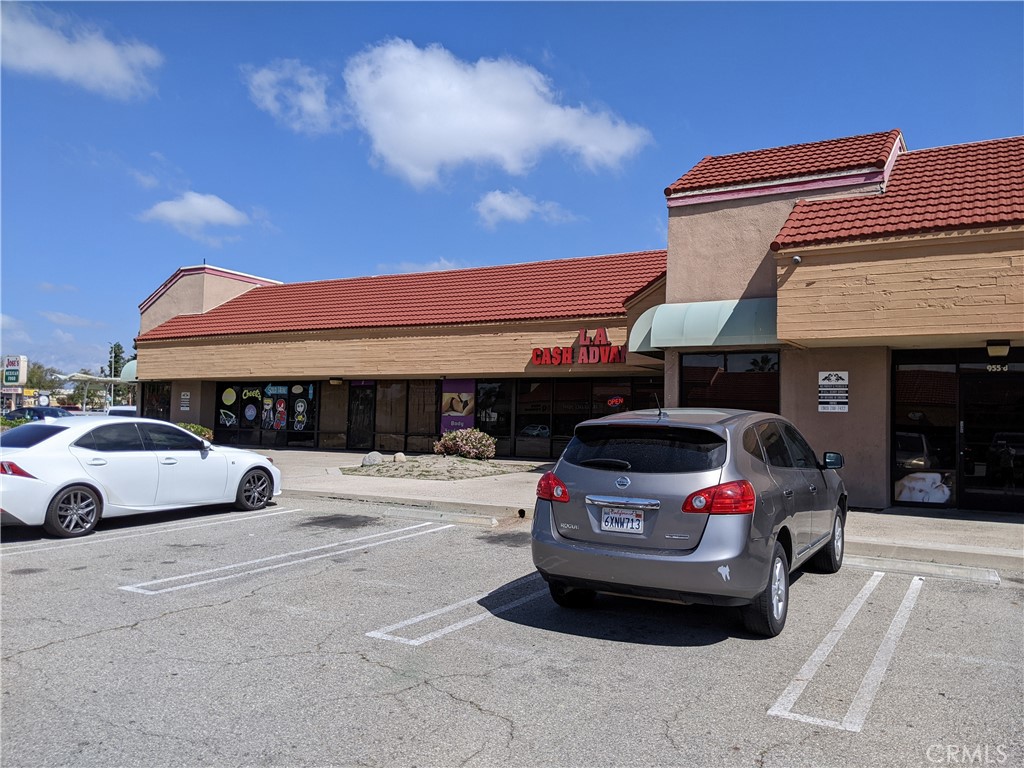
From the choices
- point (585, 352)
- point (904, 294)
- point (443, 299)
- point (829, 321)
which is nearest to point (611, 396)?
point (585, 352)

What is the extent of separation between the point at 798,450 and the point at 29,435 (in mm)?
9064

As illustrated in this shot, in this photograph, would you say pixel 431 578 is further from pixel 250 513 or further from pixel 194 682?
pixel 250 513

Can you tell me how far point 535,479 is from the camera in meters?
15.9

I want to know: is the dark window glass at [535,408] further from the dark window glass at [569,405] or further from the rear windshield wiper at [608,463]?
the rear windshield wiper at [608,463]

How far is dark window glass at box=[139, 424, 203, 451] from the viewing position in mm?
10164

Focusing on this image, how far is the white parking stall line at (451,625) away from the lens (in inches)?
217

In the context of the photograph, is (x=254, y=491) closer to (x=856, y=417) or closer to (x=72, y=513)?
(x=72, y=513)

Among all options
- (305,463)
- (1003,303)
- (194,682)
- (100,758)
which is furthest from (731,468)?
(305,463)

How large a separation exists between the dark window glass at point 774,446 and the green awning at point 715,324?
5.43 metres

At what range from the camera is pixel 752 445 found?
5949mm

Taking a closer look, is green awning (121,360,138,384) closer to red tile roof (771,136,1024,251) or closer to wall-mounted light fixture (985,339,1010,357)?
red tile roof (771,136,1024,251)

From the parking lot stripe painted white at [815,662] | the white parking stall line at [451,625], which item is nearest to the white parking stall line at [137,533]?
the white parking stall line at [451,625]

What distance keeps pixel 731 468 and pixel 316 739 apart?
10.7 feet

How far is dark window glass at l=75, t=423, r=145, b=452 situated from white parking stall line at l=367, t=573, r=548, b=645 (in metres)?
5.72
